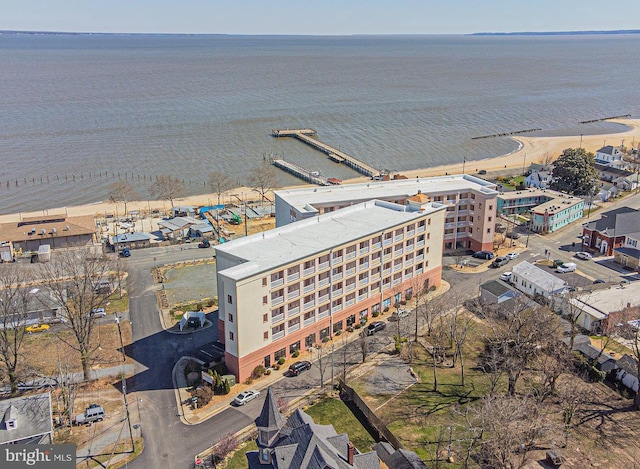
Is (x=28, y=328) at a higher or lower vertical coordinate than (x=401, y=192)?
lower

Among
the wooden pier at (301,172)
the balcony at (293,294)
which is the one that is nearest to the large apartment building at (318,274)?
the balcony at (293,294)

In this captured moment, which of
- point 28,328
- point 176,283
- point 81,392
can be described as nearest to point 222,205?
point 176,283

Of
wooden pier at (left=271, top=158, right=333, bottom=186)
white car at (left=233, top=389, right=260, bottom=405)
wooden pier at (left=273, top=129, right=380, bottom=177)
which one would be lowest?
white car at (left=233, top=389, right=260, bottom=405)

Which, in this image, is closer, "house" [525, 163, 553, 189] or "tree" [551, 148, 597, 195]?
"tree" [551, 148, 597, 195]

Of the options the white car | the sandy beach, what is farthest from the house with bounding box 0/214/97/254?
the white car

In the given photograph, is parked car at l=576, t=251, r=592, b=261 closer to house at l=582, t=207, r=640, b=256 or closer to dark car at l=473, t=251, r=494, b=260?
house at l=582, t=207, r=640, b=256

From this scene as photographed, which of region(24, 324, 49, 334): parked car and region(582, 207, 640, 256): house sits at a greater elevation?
region(582, 207, 640, 256): house

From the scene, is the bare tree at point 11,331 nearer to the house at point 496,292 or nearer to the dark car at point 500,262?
the house at point 496,292

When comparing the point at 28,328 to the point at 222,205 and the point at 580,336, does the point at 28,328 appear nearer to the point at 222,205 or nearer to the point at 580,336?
the point at 222,205
